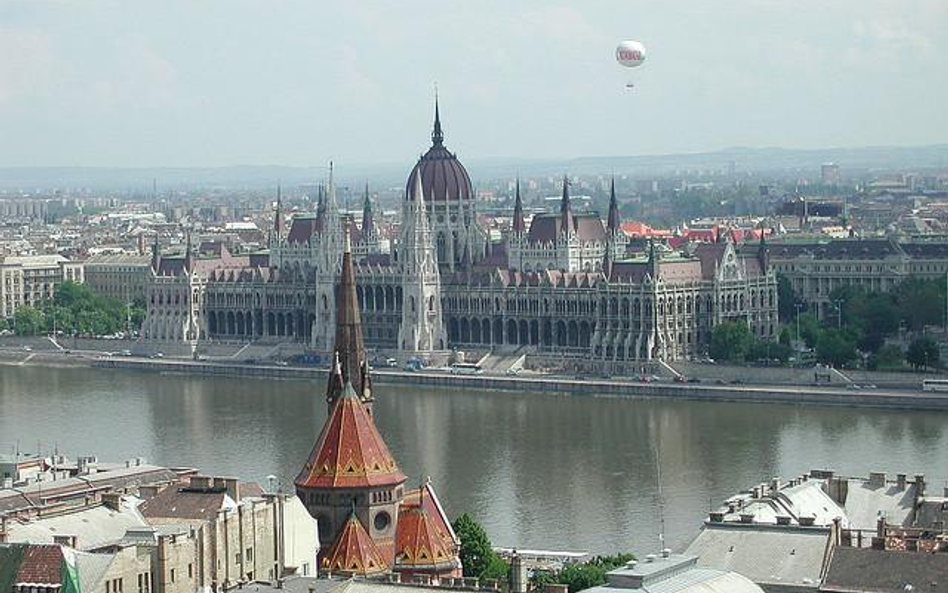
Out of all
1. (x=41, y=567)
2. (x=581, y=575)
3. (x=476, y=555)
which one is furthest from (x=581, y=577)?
(x=41, y=567)

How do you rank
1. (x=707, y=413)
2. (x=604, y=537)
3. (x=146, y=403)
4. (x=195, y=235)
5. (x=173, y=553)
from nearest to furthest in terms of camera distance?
(x=173, y=553)
(x=604, y=537)
(x=707, y=413)
(x=146, y=403)
(x=195, y=235)

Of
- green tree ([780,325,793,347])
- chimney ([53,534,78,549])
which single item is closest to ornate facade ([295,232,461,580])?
chimney ([53,534,78,549])

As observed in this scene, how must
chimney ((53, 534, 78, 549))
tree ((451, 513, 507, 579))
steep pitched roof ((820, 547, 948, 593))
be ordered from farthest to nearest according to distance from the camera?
tree ((451, 513, 507, 579)), chimney ((53, 534, 78, 549)), steep pitched roof ((820, 547, 948, 593))

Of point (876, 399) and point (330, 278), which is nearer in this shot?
point (876, 399)

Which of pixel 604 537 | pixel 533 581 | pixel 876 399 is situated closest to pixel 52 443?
pixel 604 537

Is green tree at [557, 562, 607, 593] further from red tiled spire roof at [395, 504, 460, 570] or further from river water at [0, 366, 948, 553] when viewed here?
river water at [0, 366, 948, 553]

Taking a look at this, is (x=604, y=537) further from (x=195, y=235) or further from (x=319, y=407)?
(x=195, y=235)

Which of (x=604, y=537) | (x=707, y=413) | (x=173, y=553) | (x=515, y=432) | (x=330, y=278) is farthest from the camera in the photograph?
(x=330, y=278)
